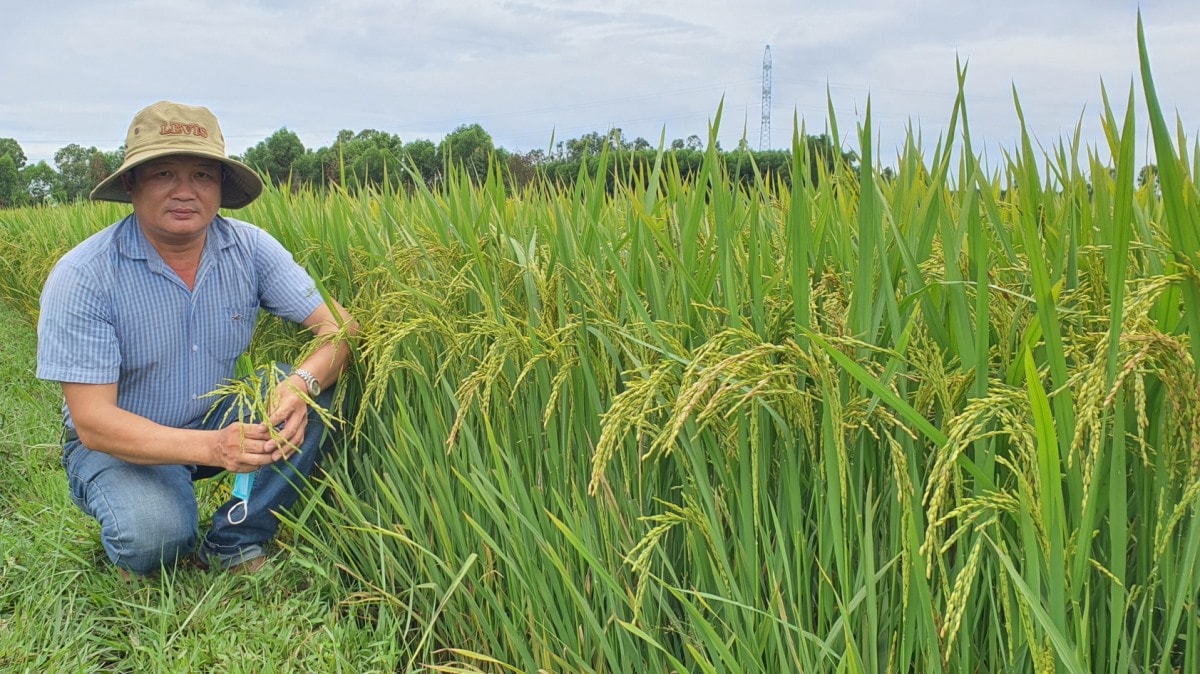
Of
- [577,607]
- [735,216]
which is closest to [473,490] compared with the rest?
[577,607]

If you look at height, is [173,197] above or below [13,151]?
below

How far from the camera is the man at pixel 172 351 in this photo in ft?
7.57

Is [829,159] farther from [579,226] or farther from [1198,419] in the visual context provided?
[1198,419]

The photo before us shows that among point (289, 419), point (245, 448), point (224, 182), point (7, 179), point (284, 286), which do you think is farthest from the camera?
point (7, 179)

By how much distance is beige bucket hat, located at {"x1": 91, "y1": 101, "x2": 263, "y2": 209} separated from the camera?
7.82 ft

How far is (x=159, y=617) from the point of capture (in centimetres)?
228

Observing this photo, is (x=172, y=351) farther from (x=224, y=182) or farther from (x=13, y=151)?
(x=13, y=151)

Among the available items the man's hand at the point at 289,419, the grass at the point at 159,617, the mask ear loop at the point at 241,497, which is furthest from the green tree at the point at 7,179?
the man's hand at the point at 289,419

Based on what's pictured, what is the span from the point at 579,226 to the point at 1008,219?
100 cm

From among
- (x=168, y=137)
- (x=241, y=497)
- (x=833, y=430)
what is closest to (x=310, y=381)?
(x=241, y=497)

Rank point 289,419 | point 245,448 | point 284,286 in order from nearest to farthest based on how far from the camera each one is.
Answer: point 245,448, point 289,419, point 284,286

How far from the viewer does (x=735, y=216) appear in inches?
72.8

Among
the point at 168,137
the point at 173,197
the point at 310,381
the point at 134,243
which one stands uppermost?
the point at 168,137

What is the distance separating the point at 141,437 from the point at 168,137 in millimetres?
865
